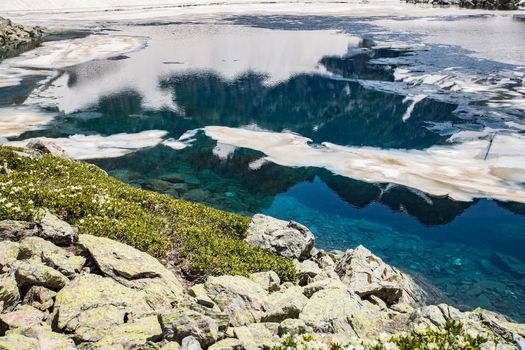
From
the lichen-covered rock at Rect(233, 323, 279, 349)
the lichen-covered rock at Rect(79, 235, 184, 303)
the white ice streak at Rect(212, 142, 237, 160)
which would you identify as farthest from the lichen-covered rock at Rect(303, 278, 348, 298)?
the white ice streak at Rect(212, 142, 237, 160)

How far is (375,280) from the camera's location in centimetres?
1434

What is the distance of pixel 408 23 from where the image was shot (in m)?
96.6

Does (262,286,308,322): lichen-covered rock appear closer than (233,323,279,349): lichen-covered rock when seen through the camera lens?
No

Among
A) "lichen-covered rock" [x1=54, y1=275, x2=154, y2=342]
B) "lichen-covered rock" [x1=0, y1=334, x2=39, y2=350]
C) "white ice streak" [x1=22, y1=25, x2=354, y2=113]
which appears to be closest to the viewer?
"lichen-covered rock" [x1=0, y1=334, x2=39, y2=350]

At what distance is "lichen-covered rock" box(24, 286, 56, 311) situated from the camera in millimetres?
9398

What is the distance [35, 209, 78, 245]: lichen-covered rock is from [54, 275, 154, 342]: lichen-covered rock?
2.82m

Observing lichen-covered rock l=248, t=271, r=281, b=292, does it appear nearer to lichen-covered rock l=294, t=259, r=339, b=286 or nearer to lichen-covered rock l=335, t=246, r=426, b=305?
lichen-covered rock l=294, t=259, r=339, b=286

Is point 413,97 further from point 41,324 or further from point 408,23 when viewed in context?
point 408,23

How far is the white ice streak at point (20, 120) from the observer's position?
1286 inches

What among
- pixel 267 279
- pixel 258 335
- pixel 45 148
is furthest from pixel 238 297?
pixel 45 148

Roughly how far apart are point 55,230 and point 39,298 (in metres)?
3.47

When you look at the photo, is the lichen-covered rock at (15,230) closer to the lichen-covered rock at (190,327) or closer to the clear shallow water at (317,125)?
the lichen-covered rock at (190,327)

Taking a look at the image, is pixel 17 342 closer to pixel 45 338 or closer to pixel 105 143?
pixel 45 338

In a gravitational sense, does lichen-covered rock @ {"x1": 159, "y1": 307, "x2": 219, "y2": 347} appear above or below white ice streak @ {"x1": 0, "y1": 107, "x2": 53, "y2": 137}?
above
